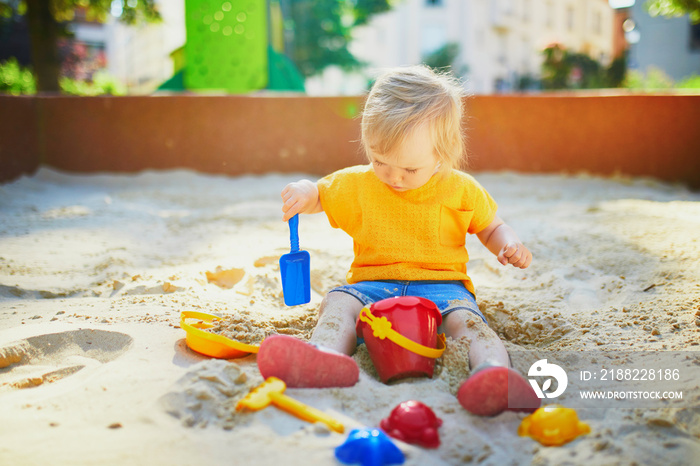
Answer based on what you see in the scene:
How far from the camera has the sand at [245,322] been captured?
3.11ft

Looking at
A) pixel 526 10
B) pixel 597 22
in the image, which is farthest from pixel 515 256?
pixel 597 22

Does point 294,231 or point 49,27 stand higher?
point 49,27

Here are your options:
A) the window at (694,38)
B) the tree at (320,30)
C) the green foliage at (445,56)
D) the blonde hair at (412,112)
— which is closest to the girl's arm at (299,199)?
the blonde hair at (412,112)

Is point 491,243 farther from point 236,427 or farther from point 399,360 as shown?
point 236,427

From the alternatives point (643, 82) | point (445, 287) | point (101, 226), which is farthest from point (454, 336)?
point (643, 82)

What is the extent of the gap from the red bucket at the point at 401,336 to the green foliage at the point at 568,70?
544 inches

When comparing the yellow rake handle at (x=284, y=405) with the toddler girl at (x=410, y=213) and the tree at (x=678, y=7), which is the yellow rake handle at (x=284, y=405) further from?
the tree at (x=678, y=7)

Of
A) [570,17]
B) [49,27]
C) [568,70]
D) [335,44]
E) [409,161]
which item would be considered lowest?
[409,161]

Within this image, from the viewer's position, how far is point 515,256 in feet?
4.87

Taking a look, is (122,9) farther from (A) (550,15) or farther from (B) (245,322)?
(A) (550,15)

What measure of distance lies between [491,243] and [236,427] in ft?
3.28

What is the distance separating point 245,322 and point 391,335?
49 centimetres

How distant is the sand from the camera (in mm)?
948

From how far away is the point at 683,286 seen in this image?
1750 millimetres
